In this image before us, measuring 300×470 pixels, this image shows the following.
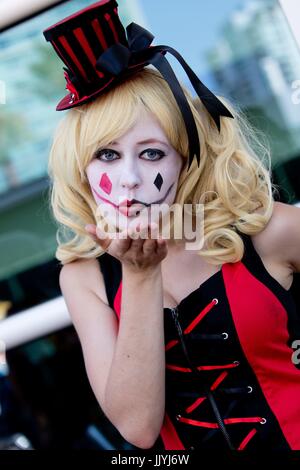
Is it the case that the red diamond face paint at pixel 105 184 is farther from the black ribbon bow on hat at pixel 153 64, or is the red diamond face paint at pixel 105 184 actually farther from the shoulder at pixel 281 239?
the shoulder at pixel 281 239

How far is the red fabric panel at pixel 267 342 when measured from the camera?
1098mm

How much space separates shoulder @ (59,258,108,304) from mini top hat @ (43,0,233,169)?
0.32 m

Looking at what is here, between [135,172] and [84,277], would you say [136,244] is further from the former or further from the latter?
[84,277]

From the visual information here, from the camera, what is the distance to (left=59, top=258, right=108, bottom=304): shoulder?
48.9 inches

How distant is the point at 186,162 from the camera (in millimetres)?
1162

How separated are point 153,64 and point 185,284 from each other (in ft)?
1.36

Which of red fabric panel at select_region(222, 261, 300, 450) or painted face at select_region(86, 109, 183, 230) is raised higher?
painted face at select_region(86, 109, 183, 230)

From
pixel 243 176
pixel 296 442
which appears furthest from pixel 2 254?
pixel 296 442

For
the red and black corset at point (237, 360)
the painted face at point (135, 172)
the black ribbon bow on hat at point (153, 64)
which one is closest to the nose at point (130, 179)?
the painted face at point (135, 172)

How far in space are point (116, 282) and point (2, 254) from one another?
2.24 feet

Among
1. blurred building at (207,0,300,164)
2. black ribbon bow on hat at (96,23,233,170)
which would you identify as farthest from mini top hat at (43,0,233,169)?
blurred building at (207,0,300,164)

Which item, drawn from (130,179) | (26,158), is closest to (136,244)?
(130,179)

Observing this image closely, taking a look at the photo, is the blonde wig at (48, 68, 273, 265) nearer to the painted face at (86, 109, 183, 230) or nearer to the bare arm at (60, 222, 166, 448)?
the painted face at (86, 109, 183, 230)

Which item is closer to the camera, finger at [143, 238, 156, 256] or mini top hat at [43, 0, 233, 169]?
finger at [143, 238, 156, 256]
